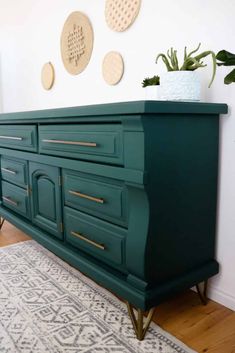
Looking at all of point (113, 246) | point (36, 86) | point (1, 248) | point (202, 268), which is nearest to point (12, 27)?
point (36, 86)

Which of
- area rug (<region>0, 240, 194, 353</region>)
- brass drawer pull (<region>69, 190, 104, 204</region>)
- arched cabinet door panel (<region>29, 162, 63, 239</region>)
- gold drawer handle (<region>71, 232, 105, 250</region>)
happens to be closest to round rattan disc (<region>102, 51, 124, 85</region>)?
arched cabinet door panel (<region>29, 162, 63, 239</region>)

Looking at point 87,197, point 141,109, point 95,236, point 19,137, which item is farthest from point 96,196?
point 19,137

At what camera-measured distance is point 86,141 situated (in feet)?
4.32

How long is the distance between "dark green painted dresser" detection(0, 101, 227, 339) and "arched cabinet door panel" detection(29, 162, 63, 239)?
0.5 inches

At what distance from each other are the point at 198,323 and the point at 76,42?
1861mm

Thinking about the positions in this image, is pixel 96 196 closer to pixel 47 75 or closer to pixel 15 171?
pixel 15 171

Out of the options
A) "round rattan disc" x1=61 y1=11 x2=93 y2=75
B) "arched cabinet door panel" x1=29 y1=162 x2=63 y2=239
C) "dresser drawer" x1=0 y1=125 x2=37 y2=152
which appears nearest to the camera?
"arched cabinet door panel" x1=29 y1=162 x2=63 y2=239

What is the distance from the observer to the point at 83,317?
1.32m

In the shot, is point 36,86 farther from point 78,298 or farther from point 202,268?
point 202,268

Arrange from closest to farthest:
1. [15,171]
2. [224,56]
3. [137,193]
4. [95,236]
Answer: [224,56], [137,193], [95,236], [15,171]

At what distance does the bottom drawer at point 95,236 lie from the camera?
1.25 m

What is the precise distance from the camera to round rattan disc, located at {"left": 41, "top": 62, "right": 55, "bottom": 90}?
250 centimetres

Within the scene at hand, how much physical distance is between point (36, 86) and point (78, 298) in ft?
6.30

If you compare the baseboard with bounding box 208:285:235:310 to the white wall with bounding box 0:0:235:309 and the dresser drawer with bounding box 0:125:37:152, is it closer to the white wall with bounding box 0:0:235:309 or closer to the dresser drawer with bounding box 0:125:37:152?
the white wall with bounding box 0:0:235:309
